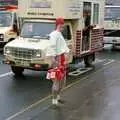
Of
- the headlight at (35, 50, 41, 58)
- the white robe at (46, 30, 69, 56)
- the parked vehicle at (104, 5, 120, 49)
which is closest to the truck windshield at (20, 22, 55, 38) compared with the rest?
the headlight at (35, 50, 41, 58)

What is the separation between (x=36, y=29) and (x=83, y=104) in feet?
18.0

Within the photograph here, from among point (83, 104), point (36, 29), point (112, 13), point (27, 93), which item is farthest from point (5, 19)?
point (83, 104)

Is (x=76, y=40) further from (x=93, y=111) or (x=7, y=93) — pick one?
(x=93, y=111)

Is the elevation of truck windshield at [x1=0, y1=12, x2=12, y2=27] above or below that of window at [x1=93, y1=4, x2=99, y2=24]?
below

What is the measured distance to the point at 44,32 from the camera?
1603 cm

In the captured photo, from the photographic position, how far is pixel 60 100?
1156 cm

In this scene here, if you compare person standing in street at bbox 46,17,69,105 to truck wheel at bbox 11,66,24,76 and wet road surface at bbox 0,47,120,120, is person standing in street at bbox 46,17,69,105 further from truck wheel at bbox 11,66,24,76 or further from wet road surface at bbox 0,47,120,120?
truck wheel at bbox 11,66,24,76

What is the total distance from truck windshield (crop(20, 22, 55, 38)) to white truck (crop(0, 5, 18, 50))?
8124mm

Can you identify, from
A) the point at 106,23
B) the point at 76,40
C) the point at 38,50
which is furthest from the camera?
A: the point at 106,23

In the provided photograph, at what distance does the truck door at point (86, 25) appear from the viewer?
60.1 feet

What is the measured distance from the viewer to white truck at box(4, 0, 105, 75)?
49.0 ft

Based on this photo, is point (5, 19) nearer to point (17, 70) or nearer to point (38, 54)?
point (17, 70)

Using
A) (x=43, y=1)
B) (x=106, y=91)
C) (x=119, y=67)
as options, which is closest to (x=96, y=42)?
(x=119, y=67)

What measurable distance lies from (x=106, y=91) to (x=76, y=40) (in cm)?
455
